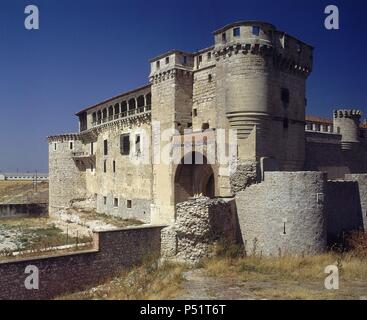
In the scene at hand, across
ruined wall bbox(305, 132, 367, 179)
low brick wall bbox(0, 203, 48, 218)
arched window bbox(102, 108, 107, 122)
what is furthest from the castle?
low brick wall bbox(0, 203, 48, 218)

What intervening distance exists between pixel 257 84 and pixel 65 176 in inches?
1029

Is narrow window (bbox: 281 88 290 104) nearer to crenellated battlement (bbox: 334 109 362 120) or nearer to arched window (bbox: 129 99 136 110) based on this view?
arched window (bbox: 129 99 136 110)

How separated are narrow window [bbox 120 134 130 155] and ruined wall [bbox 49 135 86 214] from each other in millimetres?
9569

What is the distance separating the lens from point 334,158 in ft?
94.5

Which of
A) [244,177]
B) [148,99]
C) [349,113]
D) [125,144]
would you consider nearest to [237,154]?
[244,177]

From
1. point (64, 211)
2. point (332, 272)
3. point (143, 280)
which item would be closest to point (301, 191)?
point (332, 272)

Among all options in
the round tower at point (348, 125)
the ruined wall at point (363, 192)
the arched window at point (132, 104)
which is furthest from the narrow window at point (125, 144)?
the round tower at point (348, 125)

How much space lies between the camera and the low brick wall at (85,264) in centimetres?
1453

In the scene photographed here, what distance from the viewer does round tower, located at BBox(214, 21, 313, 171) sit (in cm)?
1977

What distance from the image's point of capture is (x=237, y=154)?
1978cm

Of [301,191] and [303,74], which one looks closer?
[301,191]

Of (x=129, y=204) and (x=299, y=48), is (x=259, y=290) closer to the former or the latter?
(x=299, y=48)
